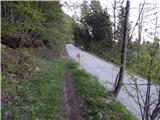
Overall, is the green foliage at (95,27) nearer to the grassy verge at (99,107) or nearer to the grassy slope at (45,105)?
the grassy verge at (99,107)

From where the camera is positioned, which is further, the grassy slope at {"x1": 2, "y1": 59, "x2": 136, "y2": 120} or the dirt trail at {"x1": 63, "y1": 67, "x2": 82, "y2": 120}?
the dirt trail at {"x1": 63, "y1": 67, "x2": 82, "y2": 120}

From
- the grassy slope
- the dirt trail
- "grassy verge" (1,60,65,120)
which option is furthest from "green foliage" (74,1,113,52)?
"grassy verge" (1,60,65,120)

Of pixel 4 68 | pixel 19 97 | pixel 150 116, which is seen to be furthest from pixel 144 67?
pixel 4 68

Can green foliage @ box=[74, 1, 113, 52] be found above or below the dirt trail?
above

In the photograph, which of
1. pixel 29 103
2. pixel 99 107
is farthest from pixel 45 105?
pixel 99 107

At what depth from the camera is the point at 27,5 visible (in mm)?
11664

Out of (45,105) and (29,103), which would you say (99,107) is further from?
(29,103)

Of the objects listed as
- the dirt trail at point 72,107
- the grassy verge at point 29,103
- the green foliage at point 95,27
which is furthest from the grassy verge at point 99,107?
the green foliage at point 95,27

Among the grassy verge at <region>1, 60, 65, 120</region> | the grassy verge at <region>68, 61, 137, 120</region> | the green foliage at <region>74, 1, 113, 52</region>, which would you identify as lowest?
the grassy verge at <region>68, 61, 137, 120</region>

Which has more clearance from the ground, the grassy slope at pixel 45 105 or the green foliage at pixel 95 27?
the green foliage at pixel 95 27

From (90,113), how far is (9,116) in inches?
130

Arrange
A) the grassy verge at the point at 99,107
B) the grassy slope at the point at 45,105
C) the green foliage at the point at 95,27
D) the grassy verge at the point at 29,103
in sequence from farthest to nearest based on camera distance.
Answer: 1. the green foliage at the point at 95,27
2. the grassy verge at the point at 99,107
3. the grassy slope at the point at 45,105
4. the grassy verge at the point at 29,103

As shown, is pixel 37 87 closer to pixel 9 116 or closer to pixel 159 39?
pixel 9 116

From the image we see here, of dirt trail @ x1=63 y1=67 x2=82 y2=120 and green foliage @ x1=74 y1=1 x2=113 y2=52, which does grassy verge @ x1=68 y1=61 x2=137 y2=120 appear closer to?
dirt trail @ x1=63 y1=67 x2=82 y2=120
